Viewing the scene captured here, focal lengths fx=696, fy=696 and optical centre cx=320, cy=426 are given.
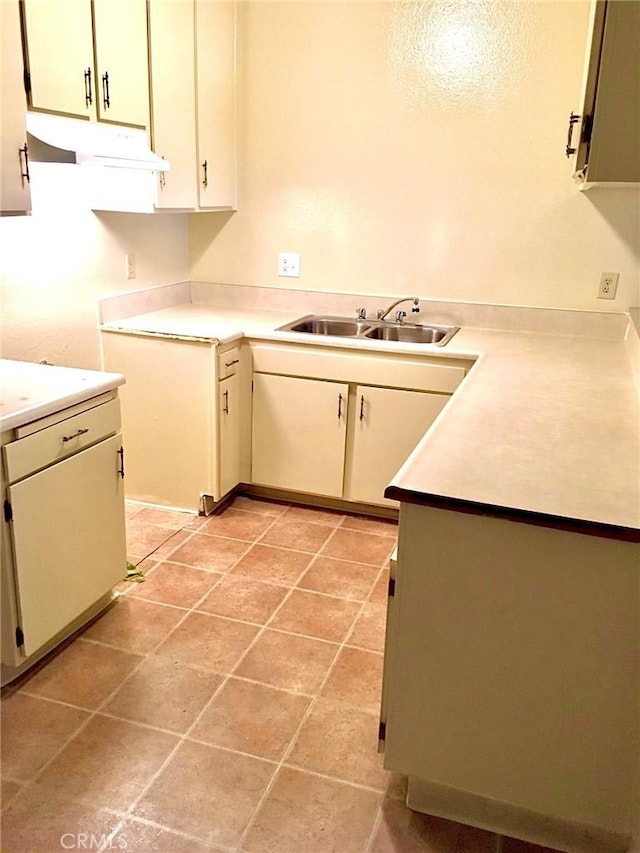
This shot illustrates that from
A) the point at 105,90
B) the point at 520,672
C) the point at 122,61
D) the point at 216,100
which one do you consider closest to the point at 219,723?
the point at 520,672

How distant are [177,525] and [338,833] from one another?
1.71 metres

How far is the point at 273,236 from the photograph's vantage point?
11.7 ft

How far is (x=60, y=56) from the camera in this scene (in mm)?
2213

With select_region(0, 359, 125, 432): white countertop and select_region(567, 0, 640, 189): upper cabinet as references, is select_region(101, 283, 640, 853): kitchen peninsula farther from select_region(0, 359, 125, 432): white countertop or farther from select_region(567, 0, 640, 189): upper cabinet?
select_region(0, 359, 125, 432): white countertop

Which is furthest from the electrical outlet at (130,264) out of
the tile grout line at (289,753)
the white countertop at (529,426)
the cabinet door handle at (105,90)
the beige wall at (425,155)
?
the tile grout line at (289,753)

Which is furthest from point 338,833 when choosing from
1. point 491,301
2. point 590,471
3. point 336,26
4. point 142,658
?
point 336,26

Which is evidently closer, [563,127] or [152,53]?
[152,53]

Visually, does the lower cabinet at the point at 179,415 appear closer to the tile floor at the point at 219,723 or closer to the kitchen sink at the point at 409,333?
the tile floor at the point at 219,723

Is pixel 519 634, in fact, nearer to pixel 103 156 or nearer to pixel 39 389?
pixel 39 389

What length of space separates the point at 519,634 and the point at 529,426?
0.64 meters

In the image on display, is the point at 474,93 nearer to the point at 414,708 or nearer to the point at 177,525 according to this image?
the point at 177,525

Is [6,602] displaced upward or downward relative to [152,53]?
downward

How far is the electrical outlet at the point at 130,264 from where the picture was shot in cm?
323

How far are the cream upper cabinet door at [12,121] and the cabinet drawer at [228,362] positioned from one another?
1.13 meters
